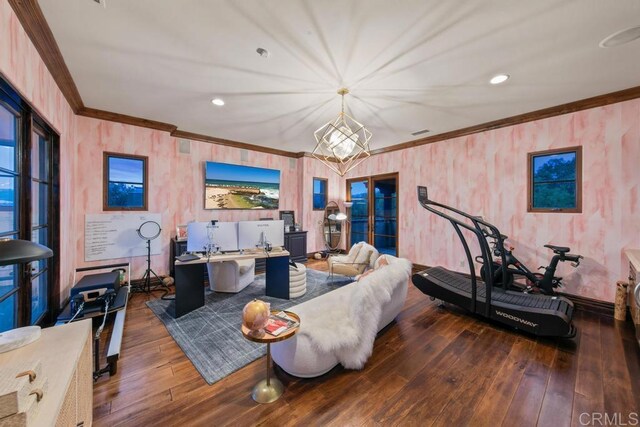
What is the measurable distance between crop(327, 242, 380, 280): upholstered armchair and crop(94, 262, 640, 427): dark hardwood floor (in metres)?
1.65

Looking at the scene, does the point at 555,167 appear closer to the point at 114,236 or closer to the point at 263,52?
the point at 263,52

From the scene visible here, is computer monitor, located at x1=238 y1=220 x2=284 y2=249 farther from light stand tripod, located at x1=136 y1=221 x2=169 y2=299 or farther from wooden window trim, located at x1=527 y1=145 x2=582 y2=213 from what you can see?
wooden window trim, located at x1=527 y1=145 x2=582 y2=213

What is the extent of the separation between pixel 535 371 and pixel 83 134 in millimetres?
6379

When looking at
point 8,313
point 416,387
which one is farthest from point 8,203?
point 416,387

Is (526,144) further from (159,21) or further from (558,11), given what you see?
(159,21)

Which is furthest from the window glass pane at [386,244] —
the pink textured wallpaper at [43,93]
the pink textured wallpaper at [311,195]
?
the pink textured wallpaper at [43,93]

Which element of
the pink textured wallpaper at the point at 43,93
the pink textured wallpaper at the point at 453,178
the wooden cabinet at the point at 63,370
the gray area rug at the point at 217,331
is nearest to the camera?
the wooden cabinet at the point at 63,370

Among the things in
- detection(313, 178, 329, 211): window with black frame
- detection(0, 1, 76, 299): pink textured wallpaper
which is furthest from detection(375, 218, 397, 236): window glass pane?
detection(0, 1, 76, 299): pink textured wallpaper

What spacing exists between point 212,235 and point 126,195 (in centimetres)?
213

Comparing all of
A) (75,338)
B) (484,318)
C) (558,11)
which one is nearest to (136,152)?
(75,338)

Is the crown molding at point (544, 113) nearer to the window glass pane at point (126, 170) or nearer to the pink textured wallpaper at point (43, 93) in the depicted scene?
the window glass pane at point (126, 170)

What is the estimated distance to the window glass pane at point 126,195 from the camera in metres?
3.99

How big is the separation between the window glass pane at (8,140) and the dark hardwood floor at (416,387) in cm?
197

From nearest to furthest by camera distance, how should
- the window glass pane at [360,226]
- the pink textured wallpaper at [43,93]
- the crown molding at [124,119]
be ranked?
the pink textured wallpaper at [43,93] < the crown molding at [124,119] < the window glass pane at [360,226]
